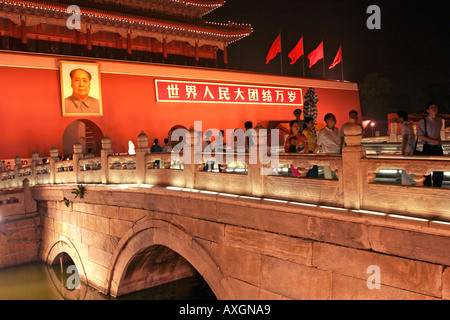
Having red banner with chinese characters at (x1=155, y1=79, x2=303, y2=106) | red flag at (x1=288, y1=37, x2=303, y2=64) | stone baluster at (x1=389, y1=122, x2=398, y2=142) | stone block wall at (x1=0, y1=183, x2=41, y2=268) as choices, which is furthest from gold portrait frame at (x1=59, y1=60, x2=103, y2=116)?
stone baluster at (x1=389, y1=122, x2=398, y2=142)

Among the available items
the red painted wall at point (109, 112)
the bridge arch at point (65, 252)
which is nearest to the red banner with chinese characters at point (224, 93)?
the red painted wall at point (109, 112)

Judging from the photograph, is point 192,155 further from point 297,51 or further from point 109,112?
point 297,51

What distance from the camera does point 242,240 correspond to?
4.69 meters

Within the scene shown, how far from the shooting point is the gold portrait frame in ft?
42.5

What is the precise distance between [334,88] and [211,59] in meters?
6.53

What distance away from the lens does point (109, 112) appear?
13.9 metres

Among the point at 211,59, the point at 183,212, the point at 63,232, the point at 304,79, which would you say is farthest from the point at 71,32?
the point at 183,212

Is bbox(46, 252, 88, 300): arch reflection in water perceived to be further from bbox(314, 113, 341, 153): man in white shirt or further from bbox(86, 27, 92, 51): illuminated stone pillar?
bbox(86, 27, 92, 51): illuminated stone pillar

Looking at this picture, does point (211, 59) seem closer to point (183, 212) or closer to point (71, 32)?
point (71, 32)

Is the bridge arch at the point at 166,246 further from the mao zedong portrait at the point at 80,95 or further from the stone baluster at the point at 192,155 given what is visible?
the mao zedong portrait at the point at 80,95

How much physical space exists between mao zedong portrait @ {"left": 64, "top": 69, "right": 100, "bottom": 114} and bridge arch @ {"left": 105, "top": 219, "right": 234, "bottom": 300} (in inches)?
286

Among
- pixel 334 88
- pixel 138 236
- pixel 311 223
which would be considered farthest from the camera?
pixel 334 88

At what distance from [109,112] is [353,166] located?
456 inches

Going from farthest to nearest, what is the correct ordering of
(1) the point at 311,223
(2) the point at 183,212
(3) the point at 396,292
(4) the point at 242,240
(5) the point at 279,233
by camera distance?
(2) the point at 183,212, (4) the point at 242,240, (5) the point at 279,233, (1) the point at 311,223, (3) the point at 396,292
